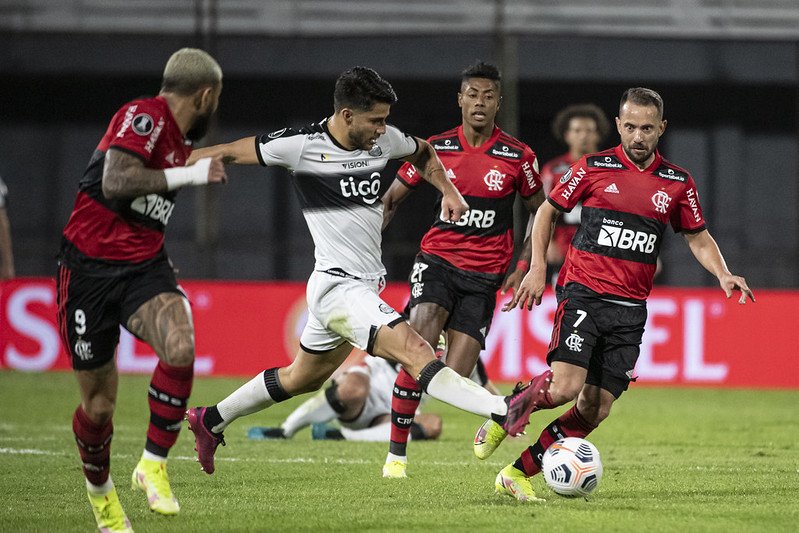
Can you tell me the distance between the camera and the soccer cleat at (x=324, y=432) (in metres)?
8.81

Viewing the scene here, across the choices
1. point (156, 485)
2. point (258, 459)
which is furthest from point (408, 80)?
point (156, 485)

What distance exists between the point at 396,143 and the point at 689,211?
1.62m

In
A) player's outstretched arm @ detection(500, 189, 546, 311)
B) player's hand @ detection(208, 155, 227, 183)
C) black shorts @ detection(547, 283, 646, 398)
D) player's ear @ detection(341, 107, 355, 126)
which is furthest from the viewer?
player's outstretched arm @ detection(500, 189, 546, 311)

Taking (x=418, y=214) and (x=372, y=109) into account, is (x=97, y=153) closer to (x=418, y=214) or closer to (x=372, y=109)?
(x=372, y=109)

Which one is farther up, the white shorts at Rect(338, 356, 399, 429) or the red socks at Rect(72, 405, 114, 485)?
the red socks at Rect(72, 405, 114, 485)

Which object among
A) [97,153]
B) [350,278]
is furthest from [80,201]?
[350,278]

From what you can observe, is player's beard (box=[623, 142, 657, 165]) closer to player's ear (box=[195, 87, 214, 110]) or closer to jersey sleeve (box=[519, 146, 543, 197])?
jersey sleeve (box=[519, 146, 543, 197])

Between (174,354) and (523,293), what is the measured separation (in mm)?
1829

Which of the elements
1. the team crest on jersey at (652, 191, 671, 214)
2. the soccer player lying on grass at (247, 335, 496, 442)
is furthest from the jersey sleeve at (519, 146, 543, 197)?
the soccer player lying on grass at (247, 335, 496, 442)

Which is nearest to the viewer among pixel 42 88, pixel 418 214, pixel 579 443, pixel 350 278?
pixel 579 443

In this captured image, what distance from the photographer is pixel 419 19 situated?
19781mm

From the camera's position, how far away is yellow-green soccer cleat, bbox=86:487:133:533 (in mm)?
4719

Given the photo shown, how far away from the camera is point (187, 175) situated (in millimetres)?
4590

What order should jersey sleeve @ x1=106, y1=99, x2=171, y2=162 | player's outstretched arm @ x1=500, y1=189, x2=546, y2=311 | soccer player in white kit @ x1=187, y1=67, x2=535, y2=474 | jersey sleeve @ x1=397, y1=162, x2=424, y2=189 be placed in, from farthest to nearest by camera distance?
jersey sleeve @ x1=397, y1=162, x2=424, y2=189 → player's outstretched arm @ x1=500, y1=189, x2=546, y2=311 → soccer player in white kit @ x1=187, y1=67, x2=535, y2=474 → jersey sleeve @ x1=106, y1=99, x2=171, y2=162
